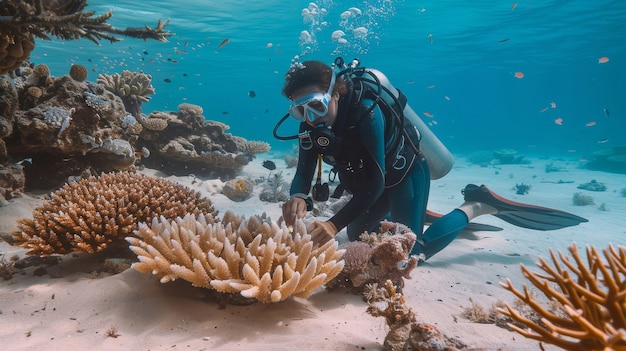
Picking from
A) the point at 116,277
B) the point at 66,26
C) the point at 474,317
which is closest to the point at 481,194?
the point at 474,317

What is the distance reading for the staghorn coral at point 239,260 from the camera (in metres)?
2.49

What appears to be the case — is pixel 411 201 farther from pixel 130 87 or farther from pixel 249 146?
pixel 249 146

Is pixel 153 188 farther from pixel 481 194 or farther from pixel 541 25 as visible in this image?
pixel 541 25

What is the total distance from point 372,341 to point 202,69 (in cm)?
5298

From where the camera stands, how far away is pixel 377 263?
328cm

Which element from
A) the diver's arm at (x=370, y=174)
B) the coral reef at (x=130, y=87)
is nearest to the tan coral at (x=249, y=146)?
the coral reef at (x=130, y=87)

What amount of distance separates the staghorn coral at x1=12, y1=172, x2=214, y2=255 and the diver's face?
1.86 meters

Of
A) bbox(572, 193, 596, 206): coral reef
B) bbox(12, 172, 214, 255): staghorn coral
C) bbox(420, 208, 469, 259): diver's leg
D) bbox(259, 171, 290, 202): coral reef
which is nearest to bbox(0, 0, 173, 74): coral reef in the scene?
bbox(12, 172, 214, 255): staghorn coral

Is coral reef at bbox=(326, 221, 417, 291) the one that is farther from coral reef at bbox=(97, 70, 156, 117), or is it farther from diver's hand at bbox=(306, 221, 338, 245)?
coral reef at bbox=(97, 70, 156, 117)

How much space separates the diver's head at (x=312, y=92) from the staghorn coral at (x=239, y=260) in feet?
4.46

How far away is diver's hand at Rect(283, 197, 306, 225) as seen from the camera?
3521mm

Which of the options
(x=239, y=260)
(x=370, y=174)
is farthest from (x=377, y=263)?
(x=239, y=260)

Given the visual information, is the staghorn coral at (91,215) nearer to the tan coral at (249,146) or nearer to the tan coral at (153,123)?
the tan coral at (153,123)

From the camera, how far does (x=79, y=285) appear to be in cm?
301
